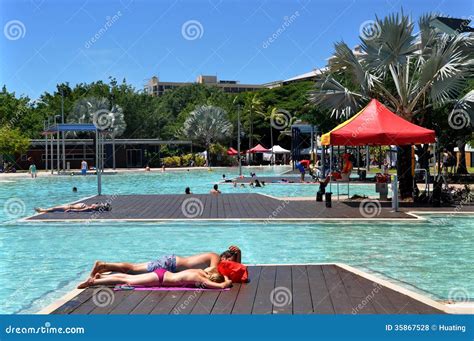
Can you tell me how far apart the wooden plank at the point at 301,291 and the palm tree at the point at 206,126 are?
252ft

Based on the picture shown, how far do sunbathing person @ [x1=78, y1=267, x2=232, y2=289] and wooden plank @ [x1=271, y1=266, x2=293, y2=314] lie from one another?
2.29ft

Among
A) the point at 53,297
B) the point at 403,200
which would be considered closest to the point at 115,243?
the point at 53,297

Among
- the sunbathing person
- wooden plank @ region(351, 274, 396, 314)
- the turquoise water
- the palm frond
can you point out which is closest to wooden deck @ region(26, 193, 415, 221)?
the turquoise water

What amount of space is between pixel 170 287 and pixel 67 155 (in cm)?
6763

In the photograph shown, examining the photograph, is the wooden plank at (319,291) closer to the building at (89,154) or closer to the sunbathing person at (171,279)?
the sunbathing person at (171,279)

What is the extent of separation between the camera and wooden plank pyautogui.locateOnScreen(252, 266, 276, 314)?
23.7 feet

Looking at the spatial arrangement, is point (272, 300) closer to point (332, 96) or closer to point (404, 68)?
point (332, 96)

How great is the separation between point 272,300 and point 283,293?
1.40 feet

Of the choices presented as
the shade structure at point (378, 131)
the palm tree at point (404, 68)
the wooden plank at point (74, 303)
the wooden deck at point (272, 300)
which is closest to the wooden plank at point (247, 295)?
the wooden deck at point (272, 300)

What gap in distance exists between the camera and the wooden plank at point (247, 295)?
7203mm

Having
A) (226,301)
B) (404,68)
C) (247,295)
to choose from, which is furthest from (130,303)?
(404,68)

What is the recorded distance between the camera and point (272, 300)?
25.1 feet

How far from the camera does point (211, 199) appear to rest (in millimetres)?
24641

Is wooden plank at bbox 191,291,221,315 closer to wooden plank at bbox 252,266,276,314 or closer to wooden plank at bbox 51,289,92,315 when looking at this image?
wooden plank at bbox 252,266,276,314
